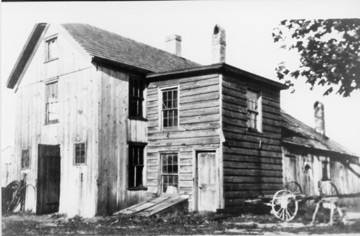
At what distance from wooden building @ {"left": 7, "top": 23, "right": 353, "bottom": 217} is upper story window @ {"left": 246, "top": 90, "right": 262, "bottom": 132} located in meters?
0.04

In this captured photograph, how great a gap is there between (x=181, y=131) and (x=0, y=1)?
788 cm

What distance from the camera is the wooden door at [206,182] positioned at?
16234mm

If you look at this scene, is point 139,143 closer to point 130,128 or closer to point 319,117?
point 130,128

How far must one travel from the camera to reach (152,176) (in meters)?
17.8

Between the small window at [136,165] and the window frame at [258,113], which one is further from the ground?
the window frame at [258,113]

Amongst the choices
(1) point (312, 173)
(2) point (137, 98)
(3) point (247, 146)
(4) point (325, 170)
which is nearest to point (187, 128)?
(3) point (247, 146)

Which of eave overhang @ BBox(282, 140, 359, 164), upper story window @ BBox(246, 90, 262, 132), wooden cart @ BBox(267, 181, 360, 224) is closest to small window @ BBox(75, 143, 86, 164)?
upper story window @ BBox(246, 90, 262, 132)

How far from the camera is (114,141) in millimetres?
16844

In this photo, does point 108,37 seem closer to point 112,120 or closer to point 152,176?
point 112,120

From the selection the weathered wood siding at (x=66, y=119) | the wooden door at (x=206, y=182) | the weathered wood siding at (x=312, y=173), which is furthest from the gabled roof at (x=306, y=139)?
the weathered wood siding at (x=66, y=119)

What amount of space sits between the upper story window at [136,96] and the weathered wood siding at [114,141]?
378 millimetres

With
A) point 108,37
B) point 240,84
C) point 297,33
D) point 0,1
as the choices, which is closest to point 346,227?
point 297,33

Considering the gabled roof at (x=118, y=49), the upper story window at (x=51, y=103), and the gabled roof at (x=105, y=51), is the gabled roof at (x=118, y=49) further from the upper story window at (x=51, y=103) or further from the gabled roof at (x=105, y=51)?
the upper story window at (x=51, y=103)

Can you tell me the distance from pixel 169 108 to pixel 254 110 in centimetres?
345
